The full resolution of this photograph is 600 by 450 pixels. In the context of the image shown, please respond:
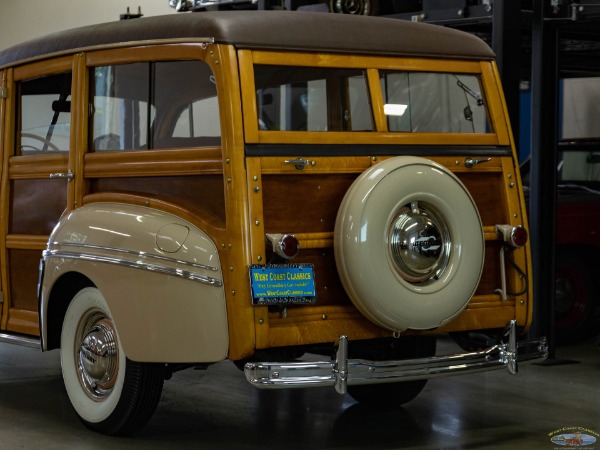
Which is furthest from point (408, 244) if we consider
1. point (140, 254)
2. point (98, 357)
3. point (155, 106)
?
point (98, 357)

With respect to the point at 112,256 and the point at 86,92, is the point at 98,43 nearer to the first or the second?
the point at 86,92

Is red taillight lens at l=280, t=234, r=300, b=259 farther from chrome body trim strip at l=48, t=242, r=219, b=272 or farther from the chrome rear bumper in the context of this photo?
the chrome rear bumper

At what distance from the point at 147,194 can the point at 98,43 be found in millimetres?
791

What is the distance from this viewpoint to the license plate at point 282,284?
4523mm

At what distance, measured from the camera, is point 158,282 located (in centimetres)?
471

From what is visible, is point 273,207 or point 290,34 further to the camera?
point 290,34

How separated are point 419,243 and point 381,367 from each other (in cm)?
57

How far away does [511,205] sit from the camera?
5.33 meters

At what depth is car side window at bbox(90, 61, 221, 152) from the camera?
496cm

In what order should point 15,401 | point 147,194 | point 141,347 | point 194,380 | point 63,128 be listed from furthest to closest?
point 194,380
point 15,401
point 63,128
point 147,194
point 141,347

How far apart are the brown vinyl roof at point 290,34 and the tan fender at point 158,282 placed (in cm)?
80

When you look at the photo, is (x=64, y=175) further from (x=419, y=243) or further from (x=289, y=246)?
(x=419, y=243)

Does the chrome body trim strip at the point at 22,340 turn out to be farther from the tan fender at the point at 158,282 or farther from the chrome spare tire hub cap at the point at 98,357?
the tan fender at the point at 158,282

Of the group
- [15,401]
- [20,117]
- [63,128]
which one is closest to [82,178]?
[63,128]
